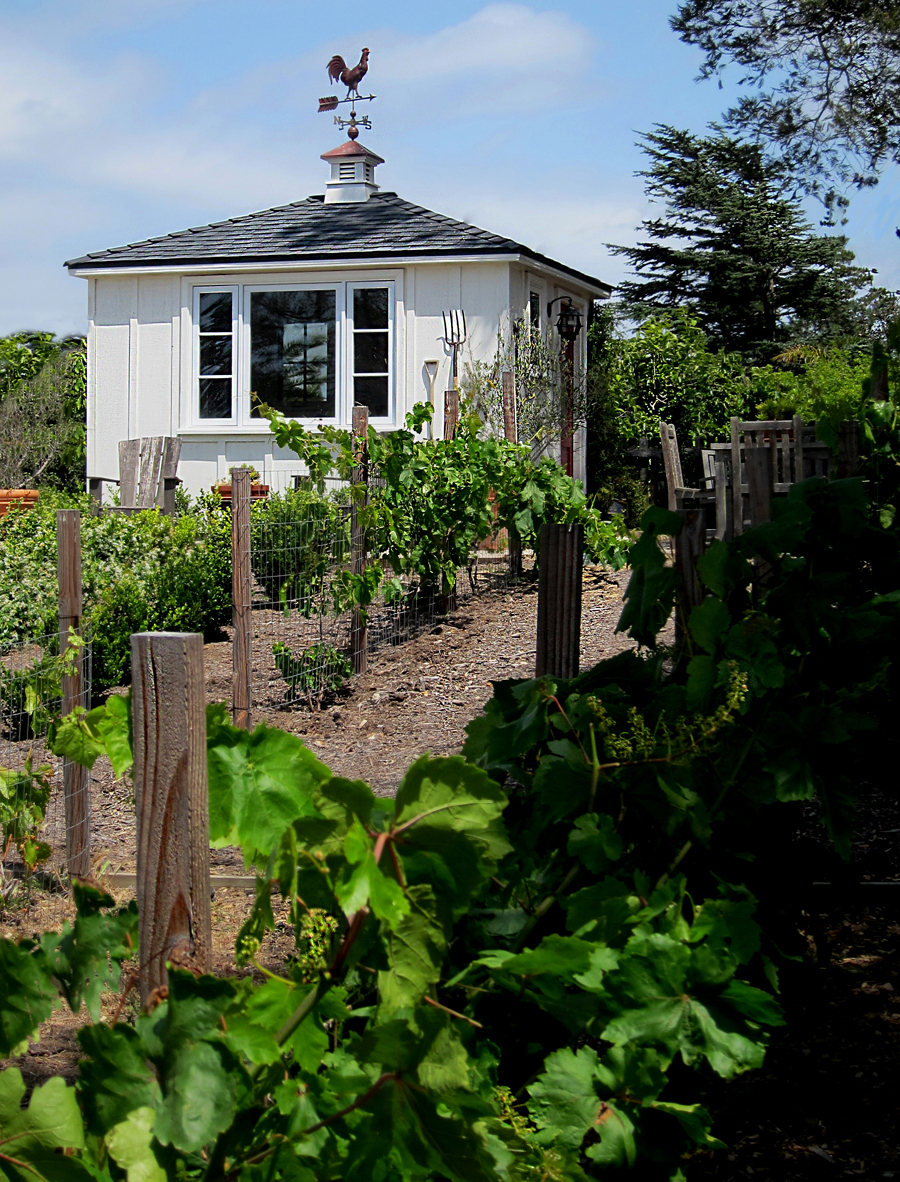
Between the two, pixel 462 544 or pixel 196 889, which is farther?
pixel 462 544

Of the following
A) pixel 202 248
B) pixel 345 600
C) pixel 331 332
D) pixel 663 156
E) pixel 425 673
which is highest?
pixel 663 156

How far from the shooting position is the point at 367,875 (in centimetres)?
123

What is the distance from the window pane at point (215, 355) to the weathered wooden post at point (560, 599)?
14.1 metres

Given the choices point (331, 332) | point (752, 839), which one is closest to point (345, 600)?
point (752, 839)

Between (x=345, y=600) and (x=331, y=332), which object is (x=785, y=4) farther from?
(x=331, y=332)

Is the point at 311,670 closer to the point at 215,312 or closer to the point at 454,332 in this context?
the point at 454,332

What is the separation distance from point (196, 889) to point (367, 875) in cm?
37

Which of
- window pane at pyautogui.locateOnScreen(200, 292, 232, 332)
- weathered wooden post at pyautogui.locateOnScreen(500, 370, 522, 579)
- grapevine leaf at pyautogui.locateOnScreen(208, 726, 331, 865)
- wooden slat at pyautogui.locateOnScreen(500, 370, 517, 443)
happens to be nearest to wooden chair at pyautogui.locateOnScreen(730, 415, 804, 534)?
weathered wooden post at pyautogui.locateOnScreen(500, 370, 522, 579)

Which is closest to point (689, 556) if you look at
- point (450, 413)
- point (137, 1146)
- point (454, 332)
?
point (137, 1146)

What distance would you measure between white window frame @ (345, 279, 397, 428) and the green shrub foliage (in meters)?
13.5

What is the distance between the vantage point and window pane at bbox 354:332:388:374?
51.7 feet

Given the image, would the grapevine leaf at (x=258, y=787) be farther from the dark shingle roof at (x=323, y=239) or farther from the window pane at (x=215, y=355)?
the window pane at (x=215, y=355)

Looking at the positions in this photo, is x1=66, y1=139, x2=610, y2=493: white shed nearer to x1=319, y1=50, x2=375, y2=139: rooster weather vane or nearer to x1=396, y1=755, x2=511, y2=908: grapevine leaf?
x1=319, y1=50, x2=375, y2=139: rooster weather vane

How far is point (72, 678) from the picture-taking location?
487 centimetres
